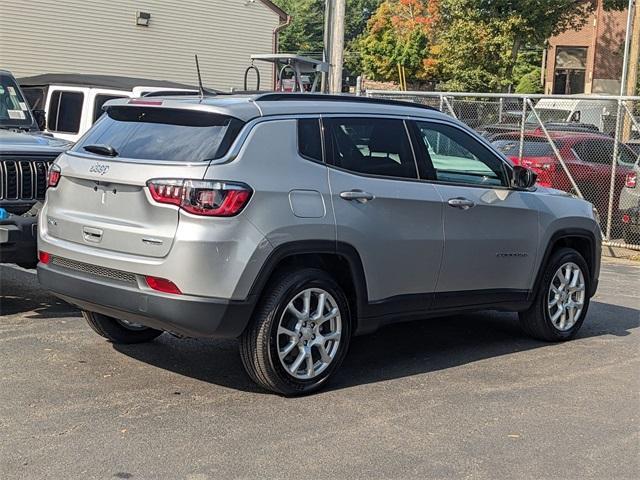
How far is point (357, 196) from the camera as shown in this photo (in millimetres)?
5105

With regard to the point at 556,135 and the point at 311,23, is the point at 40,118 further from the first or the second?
the point at 311,23

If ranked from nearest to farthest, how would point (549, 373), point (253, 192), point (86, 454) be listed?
point (86, 454), point (253, 192), point (549, 373)

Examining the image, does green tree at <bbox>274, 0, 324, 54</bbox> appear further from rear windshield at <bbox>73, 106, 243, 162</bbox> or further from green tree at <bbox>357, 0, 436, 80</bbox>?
rear windshield at <bbox>73, 106, 243, 162</bbox>

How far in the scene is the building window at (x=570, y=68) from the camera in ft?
159

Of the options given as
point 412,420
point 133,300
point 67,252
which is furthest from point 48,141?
point 412,420

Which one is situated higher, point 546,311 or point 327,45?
point 327,45

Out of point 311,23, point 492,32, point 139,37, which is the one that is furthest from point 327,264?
point 311,23

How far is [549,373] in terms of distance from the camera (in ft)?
18.9

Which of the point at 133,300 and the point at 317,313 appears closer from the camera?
the point at 133,300

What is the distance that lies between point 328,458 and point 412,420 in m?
0.77

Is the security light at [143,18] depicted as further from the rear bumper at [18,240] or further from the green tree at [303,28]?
the green tree at [303,28]

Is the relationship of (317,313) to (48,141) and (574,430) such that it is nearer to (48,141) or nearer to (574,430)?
(574,430)

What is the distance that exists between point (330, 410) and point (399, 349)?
1.60 metres

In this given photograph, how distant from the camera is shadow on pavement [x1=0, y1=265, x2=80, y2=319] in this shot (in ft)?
22.5
